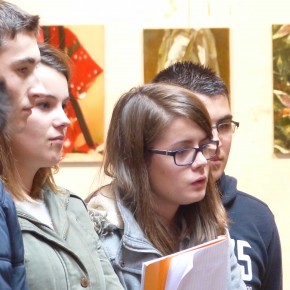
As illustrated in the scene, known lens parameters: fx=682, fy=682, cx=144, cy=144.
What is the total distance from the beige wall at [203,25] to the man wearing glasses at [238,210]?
77 cm

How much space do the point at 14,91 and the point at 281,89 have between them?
1.85 meters

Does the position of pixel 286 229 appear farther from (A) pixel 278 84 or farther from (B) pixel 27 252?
(B) pixel 27 252

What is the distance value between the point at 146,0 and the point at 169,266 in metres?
1.71

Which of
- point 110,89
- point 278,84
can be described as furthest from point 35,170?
point 278,84

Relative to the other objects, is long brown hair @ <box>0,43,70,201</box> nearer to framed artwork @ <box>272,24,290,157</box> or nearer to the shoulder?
the shoulder

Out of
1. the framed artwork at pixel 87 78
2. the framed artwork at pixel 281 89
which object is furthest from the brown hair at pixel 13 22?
the framed artwork at pixel 281 89

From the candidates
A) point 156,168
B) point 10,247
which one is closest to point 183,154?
point 156,168

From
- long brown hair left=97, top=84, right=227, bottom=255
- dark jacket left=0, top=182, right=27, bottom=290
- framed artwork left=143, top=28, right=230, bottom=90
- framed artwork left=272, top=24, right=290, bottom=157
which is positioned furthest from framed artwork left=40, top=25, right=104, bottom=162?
dark jacket left=0, top=182, right=27, bottom=290

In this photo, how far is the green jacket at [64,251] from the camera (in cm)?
135

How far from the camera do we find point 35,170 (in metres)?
1.53

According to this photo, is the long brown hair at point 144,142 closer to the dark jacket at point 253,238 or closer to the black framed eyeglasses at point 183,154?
the black framed eyeglasses at point 183,154

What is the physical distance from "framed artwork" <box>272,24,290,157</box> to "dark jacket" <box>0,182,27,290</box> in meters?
1.95

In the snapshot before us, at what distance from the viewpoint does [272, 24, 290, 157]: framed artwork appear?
2918mm

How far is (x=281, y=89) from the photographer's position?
9.59 feet
